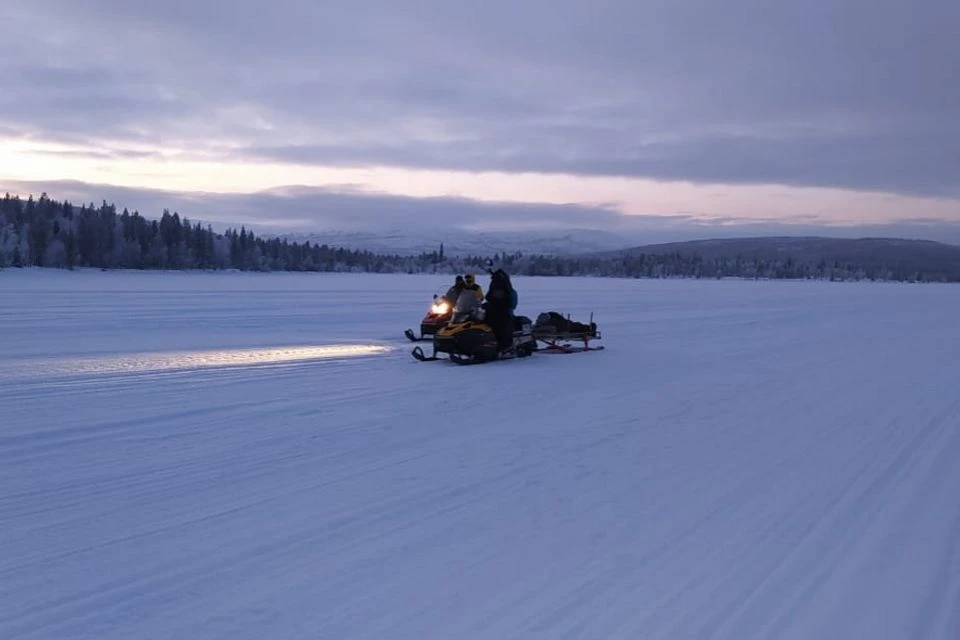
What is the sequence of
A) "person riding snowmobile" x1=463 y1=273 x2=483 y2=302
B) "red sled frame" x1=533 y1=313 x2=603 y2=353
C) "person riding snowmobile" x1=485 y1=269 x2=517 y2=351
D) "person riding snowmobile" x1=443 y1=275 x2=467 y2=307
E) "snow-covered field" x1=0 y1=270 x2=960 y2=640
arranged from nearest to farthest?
"snow-covered field" x1=0 y1=270 x2=960 y2=640
"person riding snowmobile" x1=485 y1=269 x2=517 y2=351
"person riding snowmobile" x1=463 y1=273 x2=483 y2=302
"person riding snowmobile" x1=443 y1=275 x2=467 y2=307
"red sled frame" x1=533 y1=313 x2=603 y2=353

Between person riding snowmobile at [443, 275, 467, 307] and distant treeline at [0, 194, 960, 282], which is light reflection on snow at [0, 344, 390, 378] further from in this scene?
distant treeline at [0, 194, 960, 282]

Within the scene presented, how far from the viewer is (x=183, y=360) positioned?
48.6 feet

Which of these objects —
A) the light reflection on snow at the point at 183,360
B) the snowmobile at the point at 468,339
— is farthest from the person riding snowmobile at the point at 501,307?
the light reflection on snow at the point at 183,360

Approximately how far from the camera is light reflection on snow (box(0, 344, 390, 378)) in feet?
43.4

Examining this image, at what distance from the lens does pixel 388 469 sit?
741cm

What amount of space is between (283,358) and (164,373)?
278 cm

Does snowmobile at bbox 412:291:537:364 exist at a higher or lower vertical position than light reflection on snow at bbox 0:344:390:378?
higher

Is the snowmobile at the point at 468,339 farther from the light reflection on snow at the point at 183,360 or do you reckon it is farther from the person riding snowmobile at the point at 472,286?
the light reflection on snow at the point at 183,360

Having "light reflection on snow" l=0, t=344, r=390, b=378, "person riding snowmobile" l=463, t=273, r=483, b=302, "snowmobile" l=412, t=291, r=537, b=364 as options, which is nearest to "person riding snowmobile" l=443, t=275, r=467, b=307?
"person riding snowmobile" l=463, t=273, r=483, b=302

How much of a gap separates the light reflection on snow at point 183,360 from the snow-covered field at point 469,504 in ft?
0.46

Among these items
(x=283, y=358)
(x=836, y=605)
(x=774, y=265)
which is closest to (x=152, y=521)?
(x=836, y=605)

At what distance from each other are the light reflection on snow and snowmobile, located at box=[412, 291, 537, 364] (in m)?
1.60

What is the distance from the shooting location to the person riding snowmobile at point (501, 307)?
633 inches

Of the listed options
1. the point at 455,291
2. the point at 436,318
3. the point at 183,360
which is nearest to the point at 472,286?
the point at 455,291
